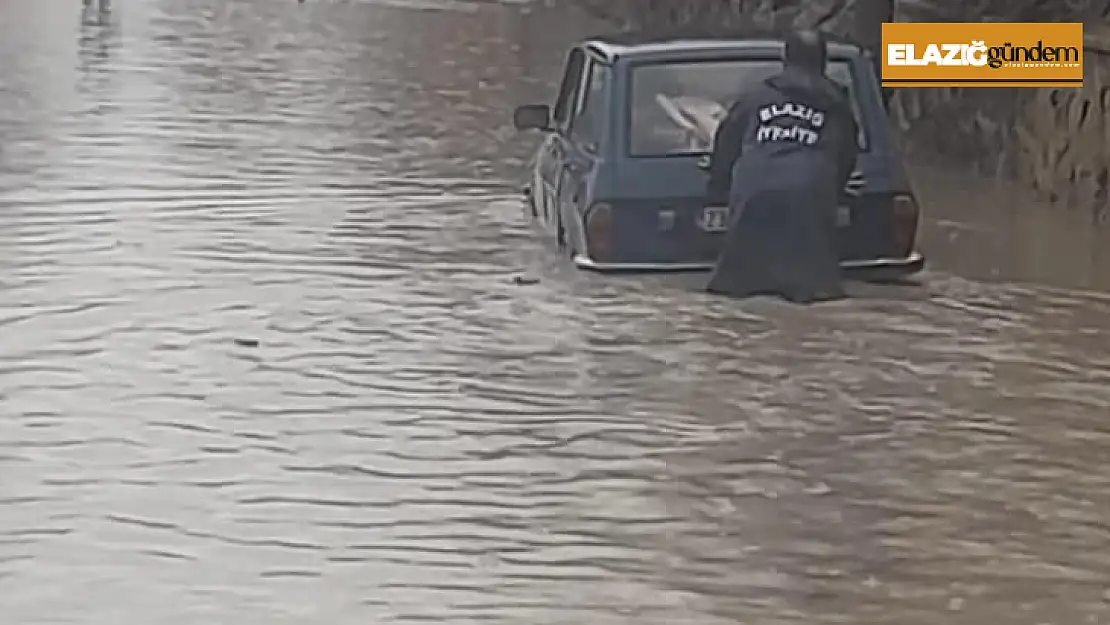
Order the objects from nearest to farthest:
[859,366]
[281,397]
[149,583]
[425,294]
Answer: [149,583] < [281,397] < [859,366] < [425,294]

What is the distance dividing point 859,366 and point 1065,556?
10.4ft

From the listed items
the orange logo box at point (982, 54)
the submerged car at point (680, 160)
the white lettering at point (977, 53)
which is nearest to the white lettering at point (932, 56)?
the orange logo box at point (982, 54)

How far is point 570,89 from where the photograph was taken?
1337 centimetres

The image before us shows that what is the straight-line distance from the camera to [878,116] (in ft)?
40.8

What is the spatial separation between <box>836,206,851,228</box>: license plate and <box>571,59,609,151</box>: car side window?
1.35 m

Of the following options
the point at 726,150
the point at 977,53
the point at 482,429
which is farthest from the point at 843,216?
the point at 977,53

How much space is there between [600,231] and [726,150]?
84 centimetres

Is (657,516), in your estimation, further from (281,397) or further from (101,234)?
(101,234)

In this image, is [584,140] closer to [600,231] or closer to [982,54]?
[600,231]

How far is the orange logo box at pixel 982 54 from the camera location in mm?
18484

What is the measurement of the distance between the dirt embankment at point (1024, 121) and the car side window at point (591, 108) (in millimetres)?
5280

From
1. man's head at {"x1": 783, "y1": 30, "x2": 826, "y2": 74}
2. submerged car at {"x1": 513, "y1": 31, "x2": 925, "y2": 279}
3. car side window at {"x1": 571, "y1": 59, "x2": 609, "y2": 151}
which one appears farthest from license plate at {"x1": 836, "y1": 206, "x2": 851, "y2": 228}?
car side window at {"x1": 571, "y1": 59, "x2": 609, "y2": 151}

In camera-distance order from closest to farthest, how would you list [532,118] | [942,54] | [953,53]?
[532,118] → [953,53] → [942,54]

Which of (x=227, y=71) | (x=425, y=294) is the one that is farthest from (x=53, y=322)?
(x=227, y=71)
